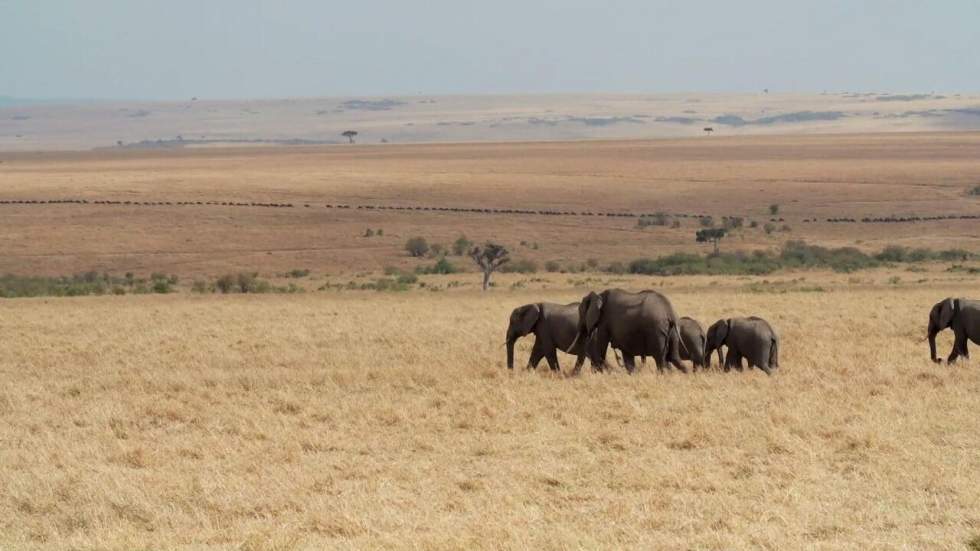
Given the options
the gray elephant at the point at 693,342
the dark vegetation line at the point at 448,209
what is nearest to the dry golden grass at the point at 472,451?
the gray elephant at the point at 693,342

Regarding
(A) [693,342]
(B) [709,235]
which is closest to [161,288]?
(B) [709,235]

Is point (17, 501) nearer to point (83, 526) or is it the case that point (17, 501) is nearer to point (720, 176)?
point (83, 526)

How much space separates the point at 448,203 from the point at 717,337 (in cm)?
5917

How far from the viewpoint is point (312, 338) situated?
2583 cm

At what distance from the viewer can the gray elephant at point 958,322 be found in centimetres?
1917

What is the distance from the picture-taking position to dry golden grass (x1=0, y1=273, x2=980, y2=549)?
10.2 metres

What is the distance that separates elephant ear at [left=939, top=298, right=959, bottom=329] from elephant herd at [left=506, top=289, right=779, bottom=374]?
7.91ft

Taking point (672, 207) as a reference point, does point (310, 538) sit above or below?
above

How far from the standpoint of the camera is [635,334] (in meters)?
18.5

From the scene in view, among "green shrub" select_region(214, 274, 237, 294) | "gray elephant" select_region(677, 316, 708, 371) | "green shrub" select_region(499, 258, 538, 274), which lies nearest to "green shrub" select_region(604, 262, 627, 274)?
"green shrub" select_region(499, 258, 538, 274)

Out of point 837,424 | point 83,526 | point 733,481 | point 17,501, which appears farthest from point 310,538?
point 837,424

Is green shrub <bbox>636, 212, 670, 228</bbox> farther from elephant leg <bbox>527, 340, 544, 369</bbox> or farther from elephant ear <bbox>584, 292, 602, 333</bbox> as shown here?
elephant ear <bbox>584, 292, 602, 333</bbox>

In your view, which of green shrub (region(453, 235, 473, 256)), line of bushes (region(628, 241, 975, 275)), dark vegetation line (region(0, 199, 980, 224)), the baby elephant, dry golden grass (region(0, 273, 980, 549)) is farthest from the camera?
dark vegetation line (region(0, 199, 980, 224))

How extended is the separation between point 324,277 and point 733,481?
132 feet
